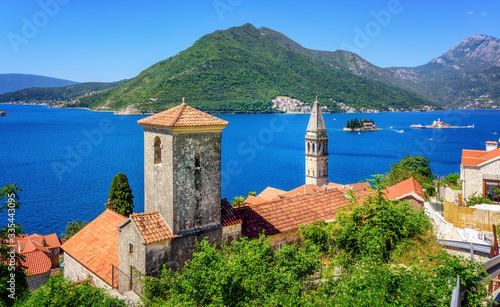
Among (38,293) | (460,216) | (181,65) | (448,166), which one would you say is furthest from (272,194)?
(181,65)

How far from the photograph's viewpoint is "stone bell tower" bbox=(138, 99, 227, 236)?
33.4ft

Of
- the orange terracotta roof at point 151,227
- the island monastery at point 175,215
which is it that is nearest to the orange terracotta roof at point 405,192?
the island monastery at point 175,215

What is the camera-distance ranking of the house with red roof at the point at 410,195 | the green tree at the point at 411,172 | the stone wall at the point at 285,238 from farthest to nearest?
the green tree at the point at 411,172 < the house with red roof at the point at 410,195 < the stone wall at the point at 285,238

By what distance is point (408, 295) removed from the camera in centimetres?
647

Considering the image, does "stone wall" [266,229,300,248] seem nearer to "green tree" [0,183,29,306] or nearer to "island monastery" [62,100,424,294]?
"island monastery" [62,100,424,294]

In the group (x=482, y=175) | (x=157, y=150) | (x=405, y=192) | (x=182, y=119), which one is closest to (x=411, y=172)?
(x=482, y=175)

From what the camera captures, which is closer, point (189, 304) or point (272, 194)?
point (189, 304)

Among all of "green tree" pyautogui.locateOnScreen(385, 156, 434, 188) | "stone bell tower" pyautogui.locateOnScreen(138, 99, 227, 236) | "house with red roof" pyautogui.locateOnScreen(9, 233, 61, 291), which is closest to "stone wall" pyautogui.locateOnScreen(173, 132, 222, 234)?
"stone bell tower" pyautogui.locateOnScreen(138, 99, 227, 236)

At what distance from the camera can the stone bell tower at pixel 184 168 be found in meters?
10.2

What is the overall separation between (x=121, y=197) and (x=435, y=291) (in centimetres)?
Result: 2009

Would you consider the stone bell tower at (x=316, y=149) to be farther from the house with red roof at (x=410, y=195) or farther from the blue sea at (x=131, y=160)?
the blue sea at (x=131, y=160)

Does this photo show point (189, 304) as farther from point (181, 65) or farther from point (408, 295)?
point (181, 65)

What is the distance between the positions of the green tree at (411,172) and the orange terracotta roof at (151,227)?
28.4 metres

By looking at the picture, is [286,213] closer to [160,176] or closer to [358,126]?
[160,176]
